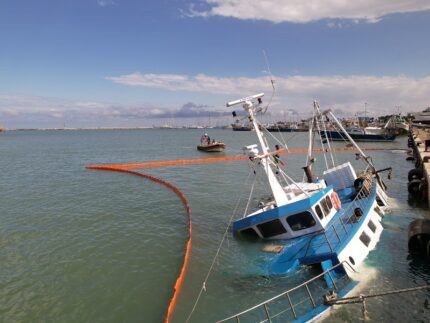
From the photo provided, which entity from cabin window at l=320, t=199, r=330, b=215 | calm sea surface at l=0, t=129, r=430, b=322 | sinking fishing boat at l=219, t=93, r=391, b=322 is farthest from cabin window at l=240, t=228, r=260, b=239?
cabin window at l=320, t=199, r=330, b=215

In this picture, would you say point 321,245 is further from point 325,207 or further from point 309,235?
point 325,207

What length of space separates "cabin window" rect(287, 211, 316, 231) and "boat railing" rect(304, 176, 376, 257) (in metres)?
0.85

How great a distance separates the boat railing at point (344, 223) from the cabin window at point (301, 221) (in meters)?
0.85

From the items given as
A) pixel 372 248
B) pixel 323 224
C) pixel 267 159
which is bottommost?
pixel 372 248

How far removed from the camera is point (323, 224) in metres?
17.7

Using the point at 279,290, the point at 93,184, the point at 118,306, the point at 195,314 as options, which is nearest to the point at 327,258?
the point at 279,290

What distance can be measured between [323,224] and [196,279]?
740 centimetres

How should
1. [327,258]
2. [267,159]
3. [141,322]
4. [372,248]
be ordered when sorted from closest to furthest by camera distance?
[141,322] < [327,258] < [372,248] < [267,159]

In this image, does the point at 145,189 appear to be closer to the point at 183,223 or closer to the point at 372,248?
the point at 183,223

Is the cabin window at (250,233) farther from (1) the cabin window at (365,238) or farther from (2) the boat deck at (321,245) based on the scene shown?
(1) the cabin window at (365,238)

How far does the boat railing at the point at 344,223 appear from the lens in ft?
51.4

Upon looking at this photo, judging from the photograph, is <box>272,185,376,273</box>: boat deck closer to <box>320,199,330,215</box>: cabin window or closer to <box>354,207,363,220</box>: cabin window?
<box>354,207,363,220</box>: cabin window

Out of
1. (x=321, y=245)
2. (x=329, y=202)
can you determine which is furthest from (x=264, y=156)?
(x=321, y=245)

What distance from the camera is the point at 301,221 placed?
17.7 metres
